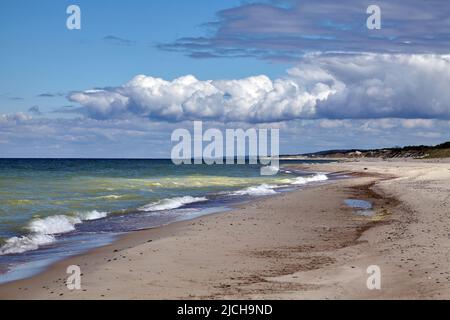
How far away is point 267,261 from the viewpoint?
12.7 metres

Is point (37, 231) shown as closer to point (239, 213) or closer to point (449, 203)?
point (239, 213)

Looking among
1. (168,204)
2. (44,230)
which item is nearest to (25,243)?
(44,230)

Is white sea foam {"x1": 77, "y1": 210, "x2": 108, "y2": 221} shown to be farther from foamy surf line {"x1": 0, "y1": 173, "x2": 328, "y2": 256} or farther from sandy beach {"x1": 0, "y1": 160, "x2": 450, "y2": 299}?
sandy beach {"x1": 0, "y1": 160, "x2": 450, "y2": 299}

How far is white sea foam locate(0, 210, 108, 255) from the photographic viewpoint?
1544cm

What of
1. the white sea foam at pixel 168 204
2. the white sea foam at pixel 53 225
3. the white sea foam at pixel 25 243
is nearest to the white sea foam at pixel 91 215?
the white sea foam at pixel 53 225

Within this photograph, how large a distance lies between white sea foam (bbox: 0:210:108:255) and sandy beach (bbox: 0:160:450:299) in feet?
7.62

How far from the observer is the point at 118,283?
10.5 metres

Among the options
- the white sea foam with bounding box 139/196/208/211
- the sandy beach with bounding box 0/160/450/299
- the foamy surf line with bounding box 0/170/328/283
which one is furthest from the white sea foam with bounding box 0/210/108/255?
the white sea foam with bounding box 139/196/208/211

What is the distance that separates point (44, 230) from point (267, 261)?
31.1 feet

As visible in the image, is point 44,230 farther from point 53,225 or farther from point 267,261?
point 267,261

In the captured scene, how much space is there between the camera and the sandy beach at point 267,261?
9609 millimetres
